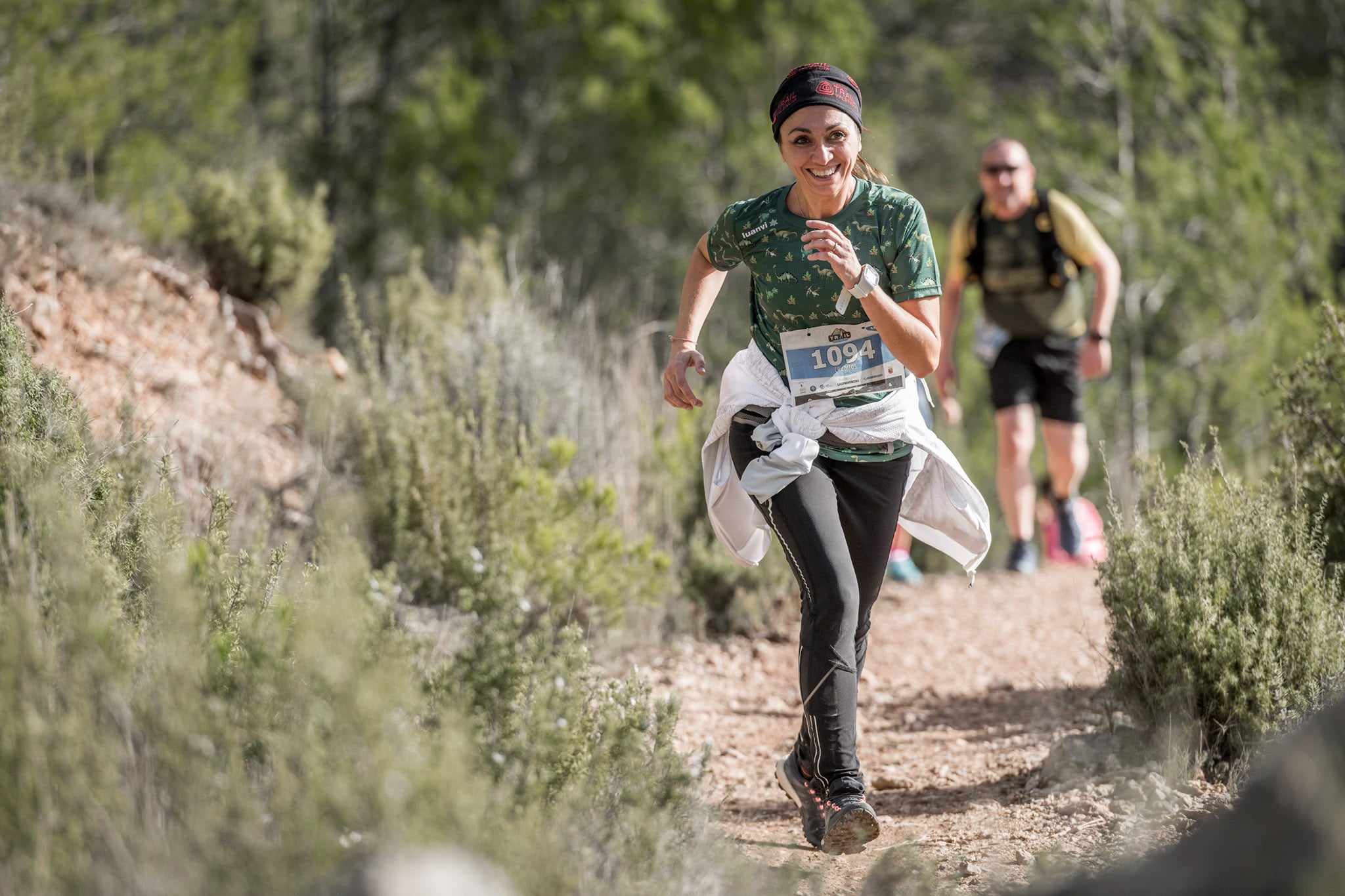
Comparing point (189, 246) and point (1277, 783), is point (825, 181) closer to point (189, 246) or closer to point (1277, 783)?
point (1277, 783)

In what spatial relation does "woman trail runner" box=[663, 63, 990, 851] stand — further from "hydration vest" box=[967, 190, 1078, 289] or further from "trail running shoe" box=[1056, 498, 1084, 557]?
"trail running shoe" box=[1056, 498, 1084, 557]

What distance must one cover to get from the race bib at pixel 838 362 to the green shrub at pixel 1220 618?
89 centimetres

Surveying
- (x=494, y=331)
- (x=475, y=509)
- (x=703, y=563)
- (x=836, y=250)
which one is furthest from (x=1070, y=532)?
(x=836, y=250)

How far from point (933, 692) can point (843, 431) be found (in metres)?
1.95

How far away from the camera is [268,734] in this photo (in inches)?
75.5

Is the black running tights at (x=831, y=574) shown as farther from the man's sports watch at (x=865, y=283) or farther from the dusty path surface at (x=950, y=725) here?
the man's sports watch at (x=865, y=283)

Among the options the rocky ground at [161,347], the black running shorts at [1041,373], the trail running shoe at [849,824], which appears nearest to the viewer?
the trail running shoe at [849,824]

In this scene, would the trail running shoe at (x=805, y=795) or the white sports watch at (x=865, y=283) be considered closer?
the white sports watch at (x=865, y=283)

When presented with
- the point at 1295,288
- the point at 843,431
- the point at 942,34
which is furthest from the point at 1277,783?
the point at 942,34

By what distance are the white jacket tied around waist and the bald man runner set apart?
93.3 inches

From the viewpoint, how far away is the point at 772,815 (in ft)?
10.8

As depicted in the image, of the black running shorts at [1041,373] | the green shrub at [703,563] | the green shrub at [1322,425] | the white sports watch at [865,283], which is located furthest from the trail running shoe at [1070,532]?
the white sports watch at [865,283]

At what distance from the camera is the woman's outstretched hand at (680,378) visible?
2924mm

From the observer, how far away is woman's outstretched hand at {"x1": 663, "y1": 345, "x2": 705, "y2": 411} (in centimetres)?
292
